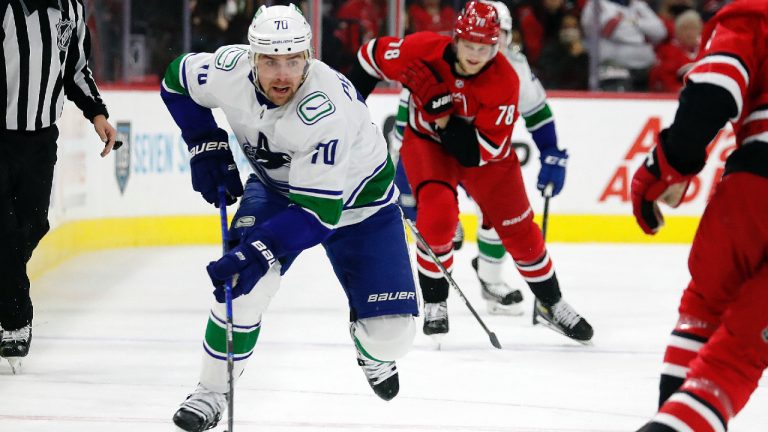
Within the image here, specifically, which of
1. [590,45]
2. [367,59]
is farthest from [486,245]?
[590,45]

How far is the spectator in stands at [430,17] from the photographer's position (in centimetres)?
784

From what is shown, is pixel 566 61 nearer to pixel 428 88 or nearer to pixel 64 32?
pixel 428 88

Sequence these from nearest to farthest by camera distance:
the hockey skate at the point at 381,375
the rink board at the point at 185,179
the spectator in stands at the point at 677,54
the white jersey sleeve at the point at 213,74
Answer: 1. the white jersey sleeve at the point at 213,74
2. the hockey skate at the point at 381,375
3. the rink board at the point at 185,179
4. the spectator in stands at the point at 677,54

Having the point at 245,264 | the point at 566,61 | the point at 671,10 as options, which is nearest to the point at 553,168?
the point at 245,264

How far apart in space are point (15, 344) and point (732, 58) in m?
2.72

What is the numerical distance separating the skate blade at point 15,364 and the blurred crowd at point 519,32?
11.2ft

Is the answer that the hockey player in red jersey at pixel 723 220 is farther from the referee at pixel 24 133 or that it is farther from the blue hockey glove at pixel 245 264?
the referee at pixel 24 133

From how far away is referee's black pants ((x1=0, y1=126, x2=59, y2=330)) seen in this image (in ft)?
13.5

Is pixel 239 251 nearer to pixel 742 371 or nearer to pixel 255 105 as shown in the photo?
pixel 255 105

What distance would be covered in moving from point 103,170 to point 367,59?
276cm

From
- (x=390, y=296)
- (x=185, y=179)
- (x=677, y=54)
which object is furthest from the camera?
(x=677, y=54)

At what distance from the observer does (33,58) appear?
4.14 metres

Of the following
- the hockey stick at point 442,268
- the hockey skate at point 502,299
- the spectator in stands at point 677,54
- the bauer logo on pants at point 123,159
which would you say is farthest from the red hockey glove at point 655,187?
the spectator in stands at point 677,54

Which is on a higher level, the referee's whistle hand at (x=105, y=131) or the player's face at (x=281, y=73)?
the player's face at (x=281, y=73)
